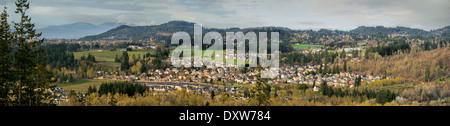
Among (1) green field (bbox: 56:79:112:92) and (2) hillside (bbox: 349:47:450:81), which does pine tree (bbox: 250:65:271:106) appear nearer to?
(1) green field (bbox: 56:79:112:92)

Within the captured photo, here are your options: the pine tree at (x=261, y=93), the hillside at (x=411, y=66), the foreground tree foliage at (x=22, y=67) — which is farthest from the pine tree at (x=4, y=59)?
the hillside at (x=411, y=66)

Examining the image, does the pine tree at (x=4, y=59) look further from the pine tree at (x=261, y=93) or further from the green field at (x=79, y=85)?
the green field at (x=79, y=85)

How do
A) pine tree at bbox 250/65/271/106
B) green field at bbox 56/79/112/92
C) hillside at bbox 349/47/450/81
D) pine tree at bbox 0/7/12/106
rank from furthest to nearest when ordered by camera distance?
hillside at bbox 349/47/450/81 < green field at bbox 56/79/112/92 < pine tree at bbox 250/65/271/106 < pine tree at bbox 0/7/12/106

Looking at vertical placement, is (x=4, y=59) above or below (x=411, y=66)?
above

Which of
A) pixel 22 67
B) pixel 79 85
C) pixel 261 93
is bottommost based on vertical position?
pixel 79 85

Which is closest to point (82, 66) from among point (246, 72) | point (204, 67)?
point (204, 67)

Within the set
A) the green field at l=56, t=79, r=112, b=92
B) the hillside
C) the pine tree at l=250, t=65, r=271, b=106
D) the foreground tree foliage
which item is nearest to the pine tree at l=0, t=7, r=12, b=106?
the foreground tree foliage

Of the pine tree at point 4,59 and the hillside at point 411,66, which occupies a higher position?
the pine tree at point 4,59

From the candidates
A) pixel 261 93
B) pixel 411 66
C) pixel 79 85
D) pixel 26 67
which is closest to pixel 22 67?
pixel 26 67

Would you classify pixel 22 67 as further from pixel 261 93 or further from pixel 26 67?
pixel 261 93

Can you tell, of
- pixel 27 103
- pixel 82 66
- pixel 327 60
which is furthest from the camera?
pixel 327 60
